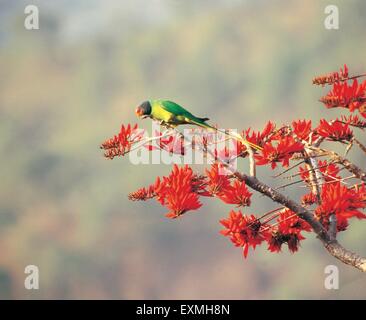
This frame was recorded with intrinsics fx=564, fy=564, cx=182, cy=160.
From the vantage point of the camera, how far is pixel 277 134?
210 centimetres

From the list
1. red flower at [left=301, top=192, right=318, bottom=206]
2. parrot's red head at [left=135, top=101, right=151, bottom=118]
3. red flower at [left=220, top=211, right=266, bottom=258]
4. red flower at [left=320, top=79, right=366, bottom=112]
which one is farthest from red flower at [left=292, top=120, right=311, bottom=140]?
parrot's red head at [left=135, top=101, right=151, bottom=118]

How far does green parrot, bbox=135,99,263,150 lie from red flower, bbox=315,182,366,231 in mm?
531

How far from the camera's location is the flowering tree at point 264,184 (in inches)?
73.5

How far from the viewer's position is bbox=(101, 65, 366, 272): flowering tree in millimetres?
1866

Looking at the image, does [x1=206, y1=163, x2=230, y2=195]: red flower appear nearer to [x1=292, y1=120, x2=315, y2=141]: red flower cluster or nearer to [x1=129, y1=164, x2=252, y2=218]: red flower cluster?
[x1=129, y1=164, x2=252, y2=218]: red flower cluster

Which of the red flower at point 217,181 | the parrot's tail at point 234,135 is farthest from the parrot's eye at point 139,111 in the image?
the red flower at point 217,181

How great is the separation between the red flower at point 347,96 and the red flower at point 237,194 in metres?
0.42

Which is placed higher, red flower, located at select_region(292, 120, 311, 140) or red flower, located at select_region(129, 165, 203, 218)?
red flower, located at select_region(292, 120, 311, 140)

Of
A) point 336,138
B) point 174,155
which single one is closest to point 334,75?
point 336,138

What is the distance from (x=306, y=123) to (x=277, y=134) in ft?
0.41

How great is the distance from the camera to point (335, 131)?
1.98 meters

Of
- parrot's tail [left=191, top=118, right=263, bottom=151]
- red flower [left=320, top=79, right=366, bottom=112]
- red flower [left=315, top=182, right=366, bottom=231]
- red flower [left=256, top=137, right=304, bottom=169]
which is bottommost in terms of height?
red flower [left=315, top=182, right=366, bottom=231]

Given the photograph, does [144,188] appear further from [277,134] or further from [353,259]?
[353,259]

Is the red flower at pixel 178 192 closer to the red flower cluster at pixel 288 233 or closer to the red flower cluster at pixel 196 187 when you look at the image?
the red flower cluster at pixel 196 187
